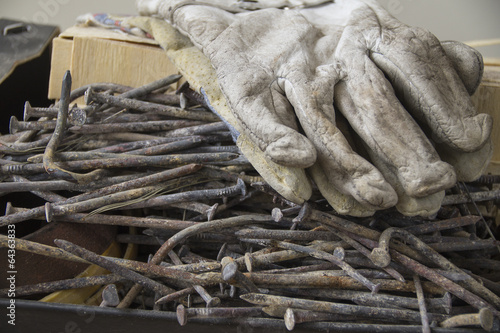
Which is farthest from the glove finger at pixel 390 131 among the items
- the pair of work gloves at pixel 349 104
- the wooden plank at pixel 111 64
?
the wooden plank at pixel 111 64

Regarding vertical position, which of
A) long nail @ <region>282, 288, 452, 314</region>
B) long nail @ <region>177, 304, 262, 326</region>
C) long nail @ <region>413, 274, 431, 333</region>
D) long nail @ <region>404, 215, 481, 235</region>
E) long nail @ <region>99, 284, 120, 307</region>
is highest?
long nail @ <region>404, 215, 481, 235</region>

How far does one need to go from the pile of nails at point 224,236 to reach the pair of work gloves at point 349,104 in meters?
0.16

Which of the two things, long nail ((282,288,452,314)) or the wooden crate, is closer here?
long nail ((282,288,452,314))

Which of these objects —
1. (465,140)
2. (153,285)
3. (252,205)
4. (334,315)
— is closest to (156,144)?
(252,205)

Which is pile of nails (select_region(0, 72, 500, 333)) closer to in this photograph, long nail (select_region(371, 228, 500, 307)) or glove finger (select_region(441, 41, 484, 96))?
long nail (select_region(371, 228, 500, 307))

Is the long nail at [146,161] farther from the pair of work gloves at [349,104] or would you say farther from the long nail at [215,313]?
the long nail at [215,313]

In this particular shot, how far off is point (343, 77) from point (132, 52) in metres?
1.29

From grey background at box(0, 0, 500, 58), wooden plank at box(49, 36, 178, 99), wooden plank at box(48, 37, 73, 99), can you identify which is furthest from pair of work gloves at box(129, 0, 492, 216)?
grey background at box(0, 0, 500, 58)

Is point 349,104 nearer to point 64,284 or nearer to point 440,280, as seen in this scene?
point 440,280

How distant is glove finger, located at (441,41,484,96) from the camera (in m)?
1.61

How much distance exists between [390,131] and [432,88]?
23 centimetres

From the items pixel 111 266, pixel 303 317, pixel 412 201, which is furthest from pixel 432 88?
pixel 111 266

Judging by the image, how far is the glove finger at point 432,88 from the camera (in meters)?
1.45

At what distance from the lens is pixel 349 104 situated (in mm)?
1495
